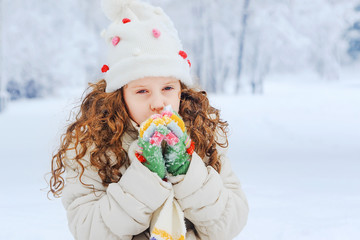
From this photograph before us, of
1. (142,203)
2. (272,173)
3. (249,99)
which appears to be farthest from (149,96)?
(249,99)

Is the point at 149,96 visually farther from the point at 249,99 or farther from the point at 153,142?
the point at 249,99

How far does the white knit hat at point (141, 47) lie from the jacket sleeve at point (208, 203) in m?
0.35

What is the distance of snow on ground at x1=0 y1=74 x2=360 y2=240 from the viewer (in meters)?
2.57

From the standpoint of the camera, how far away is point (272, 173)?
4250 millimetres

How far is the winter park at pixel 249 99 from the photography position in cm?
287

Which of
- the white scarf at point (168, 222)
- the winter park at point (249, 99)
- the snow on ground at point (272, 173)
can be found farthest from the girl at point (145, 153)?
the snow on ground at point (272, 173)

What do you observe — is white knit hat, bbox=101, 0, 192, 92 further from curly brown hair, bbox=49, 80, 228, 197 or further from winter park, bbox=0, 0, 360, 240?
winter park, bbox=0, 0, 360, 240

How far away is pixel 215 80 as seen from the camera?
1680 cm

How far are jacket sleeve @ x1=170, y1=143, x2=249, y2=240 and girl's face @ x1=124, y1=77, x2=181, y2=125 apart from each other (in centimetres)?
23

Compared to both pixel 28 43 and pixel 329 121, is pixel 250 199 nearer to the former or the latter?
pixel 329 121

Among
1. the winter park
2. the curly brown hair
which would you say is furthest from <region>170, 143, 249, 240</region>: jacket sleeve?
the winter park

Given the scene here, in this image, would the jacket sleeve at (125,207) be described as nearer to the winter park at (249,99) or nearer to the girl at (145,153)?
the girl at (145,153)

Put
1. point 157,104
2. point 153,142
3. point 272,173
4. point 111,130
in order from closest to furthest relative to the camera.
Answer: point 153,142 < point 157,104 < point 111,130 < point 272,173

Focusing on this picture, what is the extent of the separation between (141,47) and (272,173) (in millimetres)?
3183
